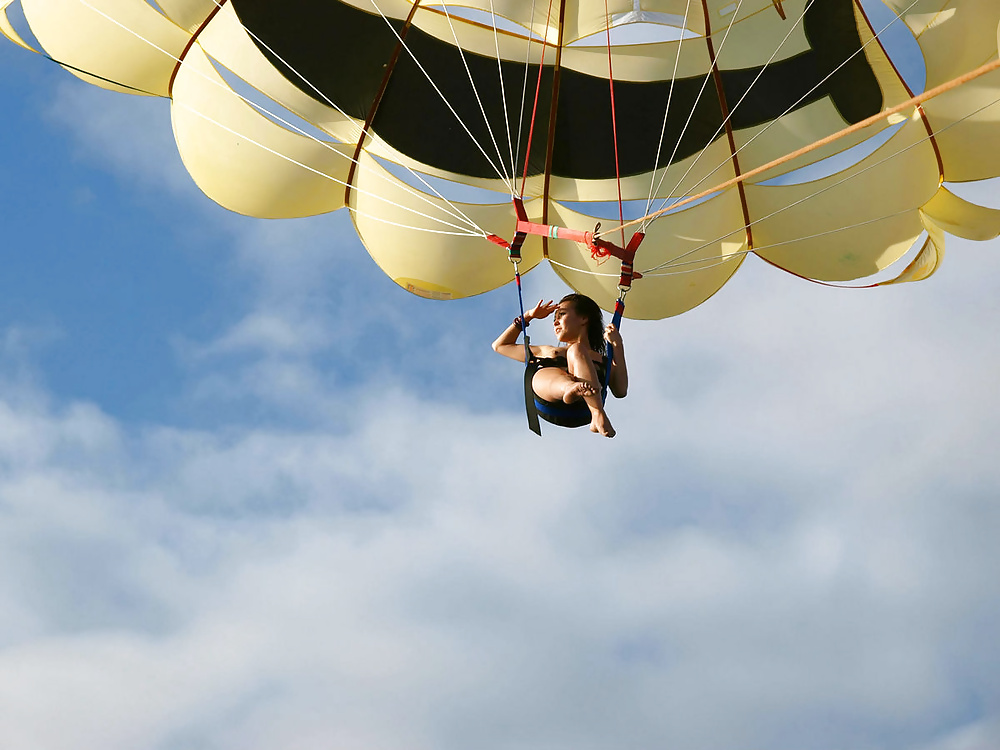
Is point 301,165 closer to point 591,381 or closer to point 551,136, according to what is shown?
point 551,136

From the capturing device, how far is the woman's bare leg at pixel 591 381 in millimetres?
5469

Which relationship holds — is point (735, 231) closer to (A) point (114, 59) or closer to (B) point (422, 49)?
(B) point (422, 49)

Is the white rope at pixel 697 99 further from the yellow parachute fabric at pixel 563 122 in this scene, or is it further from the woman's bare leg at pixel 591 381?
the woman's bare leg at pixel 591 381

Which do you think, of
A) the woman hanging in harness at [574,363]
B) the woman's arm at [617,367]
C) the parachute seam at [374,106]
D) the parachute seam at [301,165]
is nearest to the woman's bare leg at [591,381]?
the woman hanging in harness at [574,363]

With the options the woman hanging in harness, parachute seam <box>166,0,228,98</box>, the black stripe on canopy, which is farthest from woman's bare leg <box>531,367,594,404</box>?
parachute seam <box>166,0,228,98</box>

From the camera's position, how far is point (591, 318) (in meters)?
6.30

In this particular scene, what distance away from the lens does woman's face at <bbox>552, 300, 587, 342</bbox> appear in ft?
20.5

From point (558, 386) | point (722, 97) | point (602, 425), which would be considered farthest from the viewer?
point (722, 97)

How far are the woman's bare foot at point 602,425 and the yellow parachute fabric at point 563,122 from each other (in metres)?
1.97

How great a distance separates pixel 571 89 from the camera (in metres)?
7.57

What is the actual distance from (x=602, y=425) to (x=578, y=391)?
30 centimetres

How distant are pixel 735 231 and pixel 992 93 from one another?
5.79 ft

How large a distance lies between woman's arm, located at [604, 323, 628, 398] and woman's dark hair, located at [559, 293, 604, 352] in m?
0.05

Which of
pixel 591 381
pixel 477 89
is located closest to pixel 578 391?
pixel 591 381
